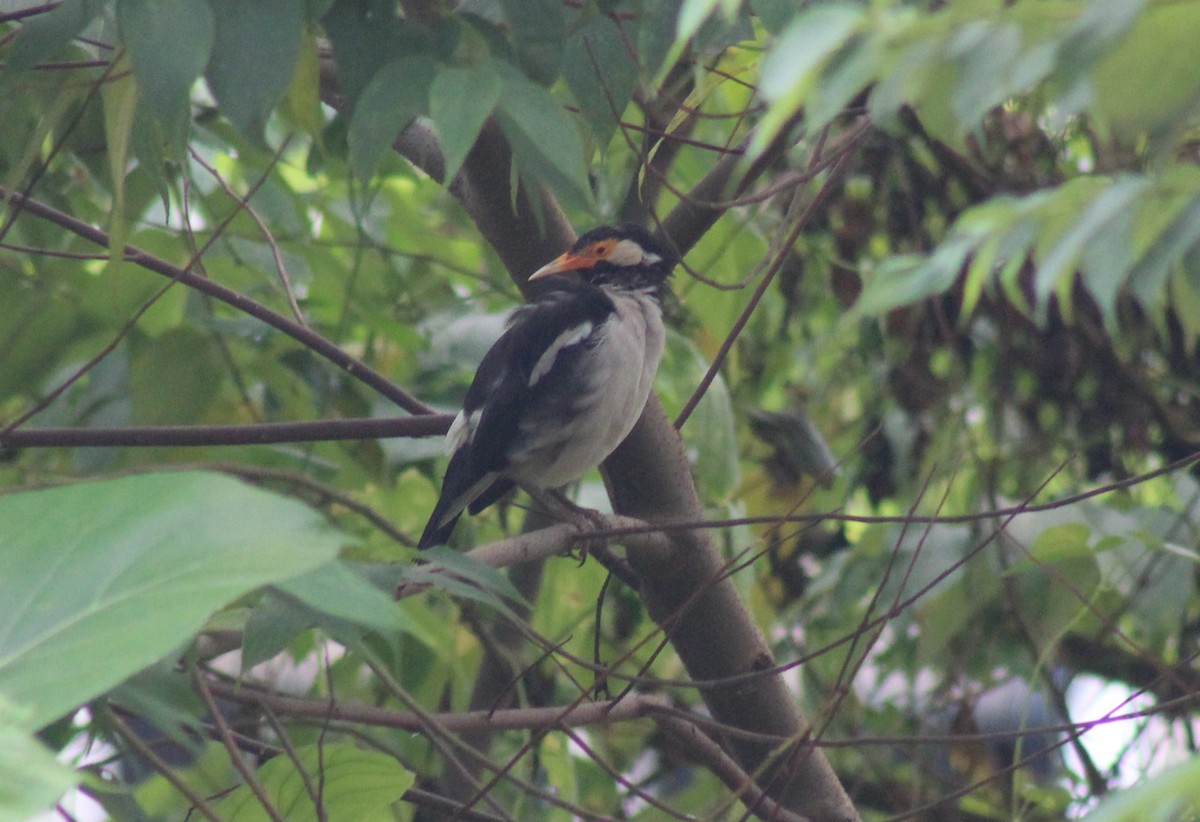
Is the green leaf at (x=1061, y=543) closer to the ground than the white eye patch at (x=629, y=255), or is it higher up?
closer to the ground

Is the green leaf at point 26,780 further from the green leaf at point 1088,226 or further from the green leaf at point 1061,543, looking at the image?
the green leaf at point 1061,543

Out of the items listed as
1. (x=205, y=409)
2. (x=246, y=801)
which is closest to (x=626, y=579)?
(x=246, y=801)

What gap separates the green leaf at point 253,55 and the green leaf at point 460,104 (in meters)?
0.15

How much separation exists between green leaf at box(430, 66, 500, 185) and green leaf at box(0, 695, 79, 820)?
613mm

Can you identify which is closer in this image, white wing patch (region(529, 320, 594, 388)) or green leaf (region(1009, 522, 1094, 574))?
green leaf (region(1009, 522, 1094, 574))

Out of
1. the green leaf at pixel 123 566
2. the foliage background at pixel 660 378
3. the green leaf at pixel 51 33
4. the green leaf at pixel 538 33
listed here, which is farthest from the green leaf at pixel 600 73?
the green leaf at pixel 123 566

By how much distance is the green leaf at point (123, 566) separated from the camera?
103 centimetres

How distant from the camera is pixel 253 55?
4.54 feet

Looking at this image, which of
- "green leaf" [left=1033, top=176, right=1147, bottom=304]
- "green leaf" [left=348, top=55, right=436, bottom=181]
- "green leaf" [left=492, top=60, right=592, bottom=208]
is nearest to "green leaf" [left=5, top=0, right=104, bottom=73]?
"green leaf" [left=348, top=55, right=436, bottom=181]

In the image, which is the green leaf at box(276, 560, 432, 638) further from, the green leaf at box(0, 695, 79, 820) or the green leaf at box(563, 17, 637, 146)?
the green leaf at box(563, 17, 637, 146)

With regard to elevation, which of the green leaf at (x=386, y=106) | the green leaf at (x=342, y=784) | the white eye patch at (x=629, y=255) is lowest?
the green leaf at (x=342, y=784)

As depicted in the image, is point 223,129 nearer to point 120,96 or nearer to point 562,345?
point 562,345

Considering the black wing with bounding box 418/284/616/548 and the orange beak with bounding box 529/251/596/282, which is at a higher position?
the orange beak with bounding box 529/251/596/282

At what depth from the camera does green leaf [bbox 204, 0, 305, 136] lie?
53.6 inches
